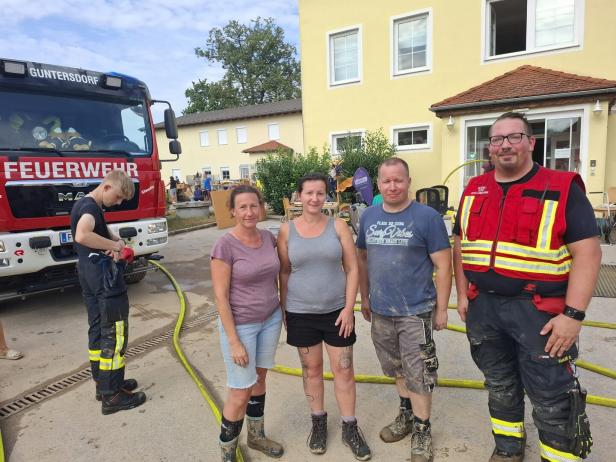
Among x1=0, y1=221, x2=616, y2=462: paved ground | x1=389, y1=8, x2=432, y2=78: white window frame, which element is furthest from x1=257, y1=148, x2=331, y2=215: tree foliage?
x1=0, y1=221, x2=616, y2=462: paved ground

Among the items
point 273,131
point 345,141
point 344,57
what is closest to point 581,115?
point 345,141

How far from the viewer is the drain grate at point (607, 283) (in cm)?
499

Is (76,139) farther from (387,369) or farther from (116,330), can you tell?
(387,369)

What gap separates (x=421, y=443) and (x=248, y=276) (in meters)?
1.39

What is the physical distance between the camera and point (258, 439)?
246cm

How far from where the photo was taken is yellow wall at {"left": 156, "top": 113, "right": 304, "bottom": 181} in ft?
88.0

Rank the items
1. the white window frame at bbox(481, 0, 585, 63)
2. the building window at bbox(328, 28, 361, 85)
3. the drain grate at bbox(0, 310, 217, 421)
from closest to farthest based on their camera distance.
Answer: the drain grate at bbox(0, 310, 217, 421), the white window frame at bbox(481, 0, 585, 63), the building window at bbox(328, 28, 361, 85)

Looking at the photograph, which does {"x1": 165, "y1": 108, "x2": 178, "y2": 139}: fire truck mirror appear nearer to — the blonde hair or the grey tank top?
the blonde hair

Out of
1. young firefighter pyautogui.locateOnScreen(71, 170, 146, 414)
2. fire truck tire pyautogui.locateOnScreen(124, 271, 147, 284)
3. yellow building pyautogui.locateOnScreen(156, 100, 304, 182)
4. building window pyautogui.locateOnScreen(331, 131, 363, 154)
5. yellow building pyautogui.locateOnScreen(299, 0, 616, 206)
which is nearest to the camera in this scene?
young firefighter pyautogui.locateOnScreen(71, 170, 146, 414)

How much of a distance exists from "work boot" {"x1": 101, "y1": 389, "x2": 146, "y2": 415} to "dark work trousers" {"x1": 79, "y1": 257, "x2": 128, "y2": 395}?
4 centimetres

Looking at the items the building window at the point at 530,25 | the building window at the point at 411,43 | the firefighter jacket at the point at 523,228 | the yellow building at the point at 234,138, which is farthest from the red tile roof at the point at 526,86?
the yellow building at the point at 234,138

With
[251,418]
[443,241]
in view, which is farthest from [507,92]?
[251,418]

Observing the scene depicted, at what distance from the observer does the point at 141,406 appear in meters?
3.01

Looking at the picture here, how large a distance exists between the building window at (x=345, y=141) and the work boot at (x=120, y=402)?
10.8m
